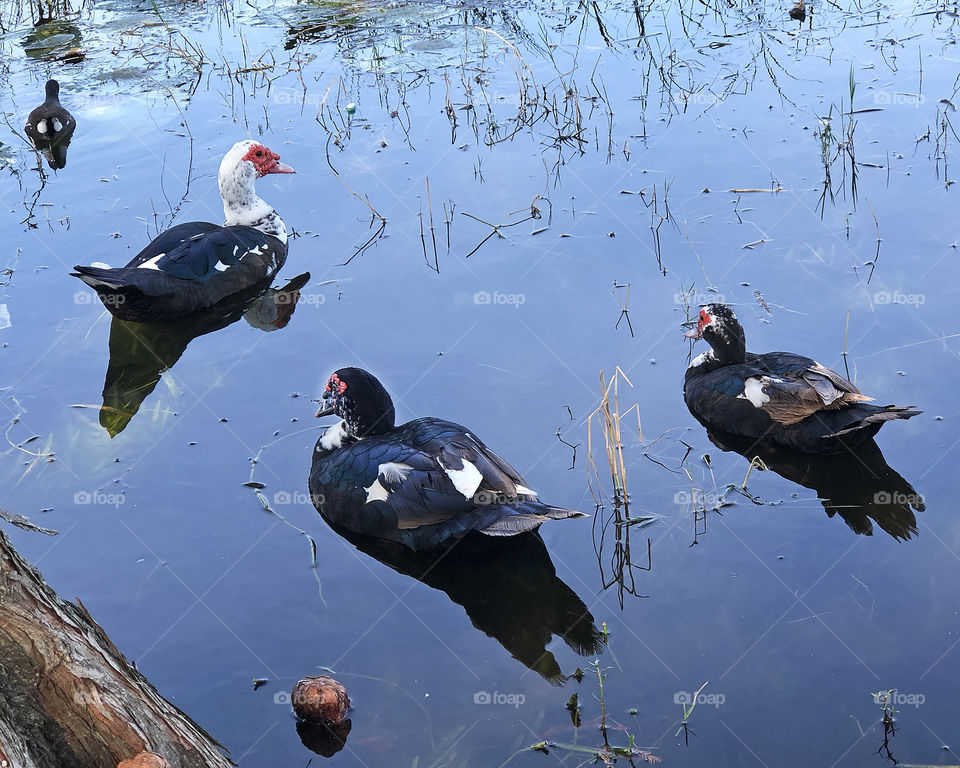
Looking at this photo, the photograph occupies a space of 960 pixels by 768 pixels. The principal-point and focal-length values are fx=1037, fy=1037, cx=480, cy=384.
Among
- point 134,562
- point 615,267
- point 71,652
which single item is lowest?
point 134,562

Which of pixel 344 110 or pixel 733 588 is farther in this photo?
pixel 344 110

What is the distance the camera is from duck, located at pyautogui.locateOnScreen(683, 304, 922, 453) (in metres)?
5.77

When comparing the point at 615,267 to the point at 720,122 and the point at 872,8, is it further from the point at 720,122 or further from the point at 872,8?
the point at 872,8

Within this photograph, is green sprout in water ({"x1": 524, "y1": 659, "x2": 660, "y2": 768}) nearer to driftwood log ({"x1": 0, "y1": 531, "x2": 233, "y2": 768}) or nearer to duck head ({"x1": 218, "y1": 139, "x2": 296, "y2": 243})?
driftwood log ({"x1": 0, "y1": 531, "x2": 233, "y2": 768})

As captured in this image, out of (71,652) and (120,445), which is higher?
(71,652)

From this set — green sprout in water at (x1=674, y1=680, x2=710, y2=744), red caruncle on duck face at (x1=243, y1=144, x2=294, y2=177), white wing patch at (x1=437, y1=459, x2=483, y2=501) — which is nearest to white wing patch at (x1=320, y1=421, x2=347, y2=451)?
white wing patch at (x1=437, y1=459, x2=483, y2=501)

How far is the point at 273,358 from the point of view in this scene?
718cm

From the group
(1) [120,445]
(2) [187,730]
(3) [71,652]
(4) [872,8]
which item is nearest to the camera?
(3) [71,652]

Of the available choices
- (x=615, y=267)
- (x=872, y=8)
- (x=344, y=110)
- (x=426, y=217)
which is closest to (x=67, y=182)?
(x=344, y=110)

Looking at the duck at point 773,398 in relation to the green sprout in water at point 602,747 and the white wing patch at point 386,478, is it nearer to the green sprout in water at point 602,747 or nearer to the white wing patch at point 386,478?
the white wing patch at point 386,478

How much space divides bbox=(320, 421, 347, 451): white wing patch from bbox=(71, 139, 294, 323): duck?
2.28 m

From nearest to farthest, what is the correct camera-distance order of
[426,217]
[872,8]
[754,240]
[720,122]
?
[754,240] < [426,217] < [720,122] < [872,8]

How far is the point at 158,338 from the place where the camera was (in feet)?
25.4

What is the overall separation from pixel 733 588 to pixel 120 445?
3.81 m
